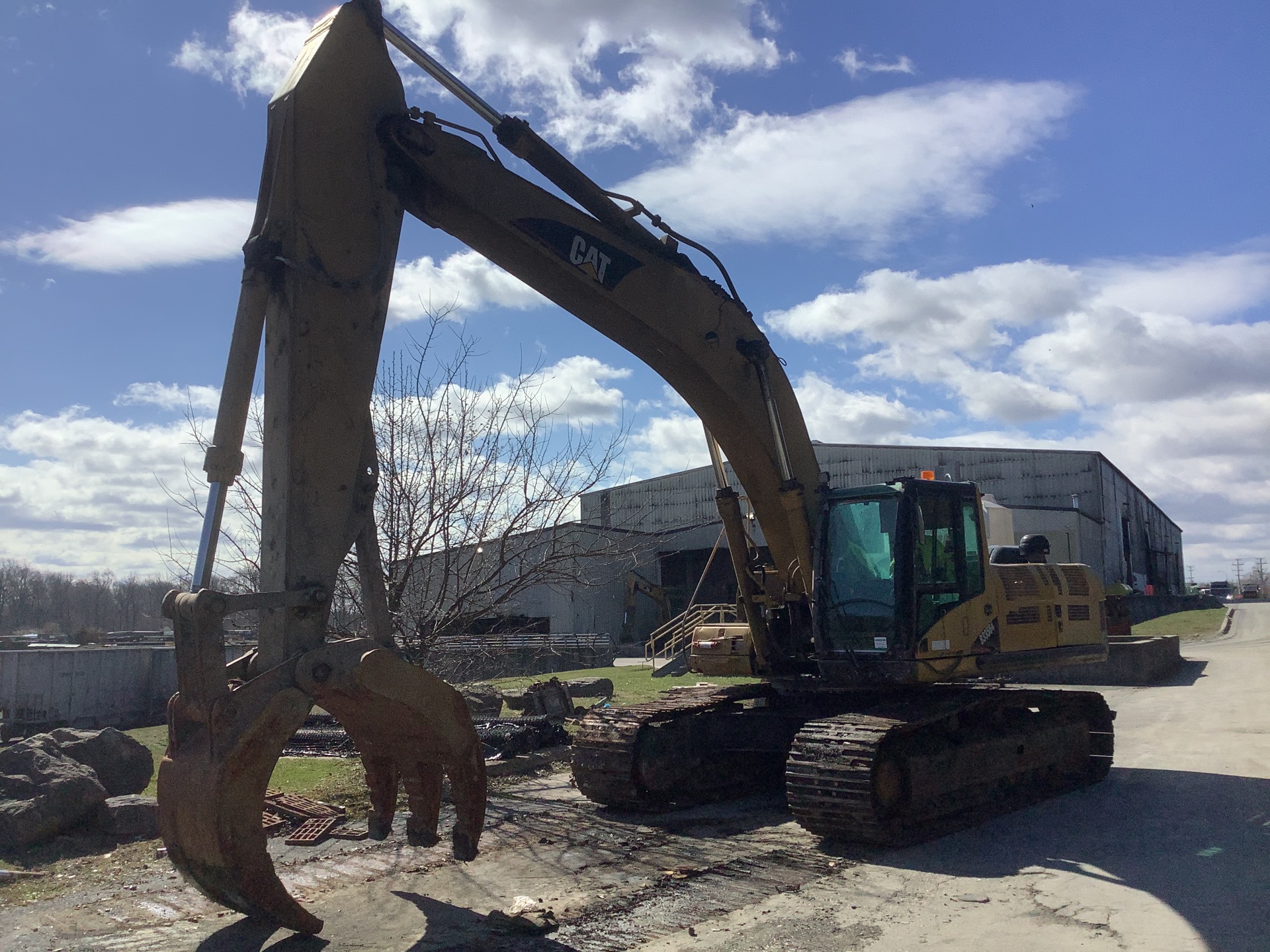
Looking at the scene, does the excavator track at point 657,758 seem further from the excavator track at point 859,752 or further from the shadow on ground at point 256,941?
the shadow on ground at point 256,941

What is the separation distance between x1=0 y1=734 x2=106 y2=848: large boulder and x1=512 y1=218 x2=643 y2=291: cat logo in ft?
17.9

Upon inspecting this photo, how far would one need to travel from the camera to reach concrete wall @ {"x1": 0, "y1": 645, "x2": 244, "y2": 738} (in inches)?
790

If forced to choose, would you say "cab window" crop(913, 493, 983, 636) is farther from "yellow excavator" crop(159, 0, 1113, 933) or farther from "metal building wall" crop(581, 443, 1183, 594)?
"metal building wall" crop(581, 443, 1183, 594)

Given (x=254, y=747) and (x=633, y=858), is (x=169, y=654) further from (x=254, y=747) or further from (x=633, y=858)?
(x=254, y=747)

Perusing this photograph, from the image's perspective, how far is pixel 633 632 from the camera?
41.0 meters

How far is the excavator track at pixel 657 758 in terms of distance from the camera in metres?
8.66

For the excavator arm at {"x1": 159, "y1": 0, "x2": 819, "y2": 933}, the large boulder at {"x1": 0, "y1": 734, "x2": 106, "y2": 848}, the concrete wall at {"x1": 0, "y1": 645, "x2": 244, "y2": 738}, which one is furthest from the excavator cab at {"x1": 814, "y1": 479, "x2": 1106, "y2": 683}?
the concrete wall at {"x1": 0, "y1": 645, "x2": 244, "y2": 738}

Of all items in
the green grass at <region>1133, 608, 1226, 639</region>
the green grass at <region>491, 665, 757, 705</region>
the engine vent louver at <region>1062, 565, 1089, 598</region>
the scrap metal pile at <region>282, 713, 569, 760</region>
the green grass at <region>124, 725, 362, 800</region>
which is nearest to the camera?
the green grass at <region>124, 725, 362, 800</region>

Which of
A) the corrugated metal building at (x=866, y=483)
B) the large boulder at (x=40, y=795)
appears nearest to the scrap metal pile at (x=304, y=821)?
the large boulder at (x=40, y=795)

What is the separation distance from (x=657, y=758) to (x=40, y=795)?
4707 millimetres

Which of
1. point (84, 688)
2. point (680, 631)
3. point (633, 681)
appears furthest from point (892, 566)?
point (680, 631)

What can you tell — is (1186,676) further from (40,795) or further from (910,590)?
(40,795)

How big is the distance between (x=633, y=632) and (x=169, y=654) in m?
21.2

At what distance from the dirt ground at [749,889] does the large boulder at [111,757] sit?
2.75m
